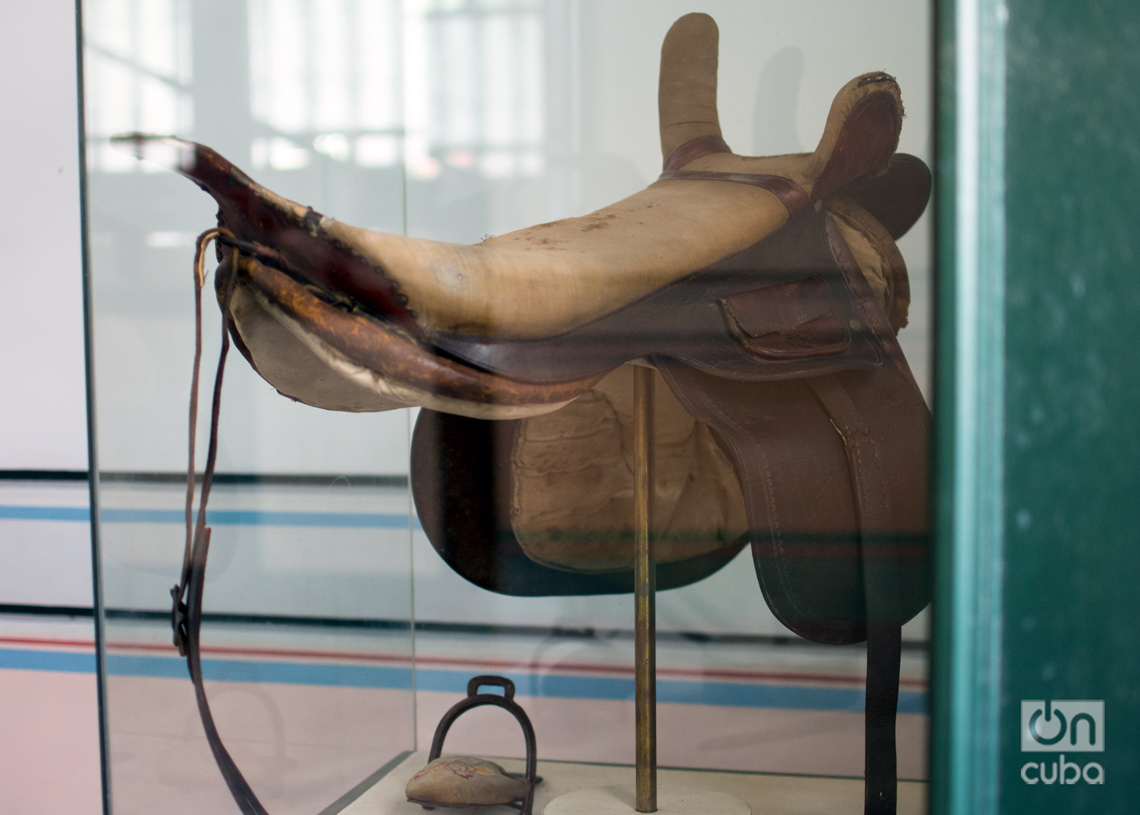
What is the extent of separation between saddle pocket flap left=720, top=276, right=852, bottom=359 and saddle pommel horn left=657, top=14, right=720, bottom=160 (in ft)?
0.66

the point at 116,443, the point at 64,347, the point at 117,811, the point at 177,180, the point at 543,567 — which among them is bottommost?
the point at 117,811

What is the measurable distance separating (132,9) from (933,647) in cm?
82

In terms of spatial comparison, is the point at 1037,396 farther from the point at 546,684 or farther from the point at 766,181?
the point at 546,684

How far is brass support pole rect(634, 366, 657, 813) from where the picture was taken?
0.68 meters

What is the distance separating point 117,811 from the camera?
2.34ft

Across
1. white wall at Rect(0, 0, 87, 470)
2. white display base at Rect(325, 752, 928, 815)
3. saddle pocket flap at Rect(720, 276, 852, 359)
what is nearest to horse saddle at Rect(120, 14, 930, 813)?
saddle pocket flap at Rect(720, 276, 852, 359)

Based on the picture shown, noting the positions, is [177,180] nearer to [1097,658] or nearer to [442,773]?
[442,773]

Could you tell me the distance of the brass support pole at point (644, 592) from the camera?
0.68 meters

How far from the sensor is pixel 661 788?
29.9 inches

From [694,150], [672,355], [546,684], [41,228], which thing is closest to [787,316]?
[672,355]

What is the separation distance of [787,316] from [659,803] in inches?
17.9

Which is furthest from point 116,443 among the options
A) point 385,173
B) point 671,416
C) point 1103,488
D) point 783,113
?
point 1103,488

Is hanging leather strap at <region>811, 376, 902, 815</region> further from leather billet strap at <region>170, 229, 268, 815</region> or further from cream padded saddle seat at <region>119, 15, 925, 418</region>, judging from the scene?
leather billet strap at <region>170, 229, 268, 815</region>

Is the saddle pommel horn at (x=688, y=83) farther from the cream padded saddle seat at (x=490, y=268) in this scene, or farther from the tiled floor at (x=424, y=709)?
the tiled floor at (x=424, y=709)
